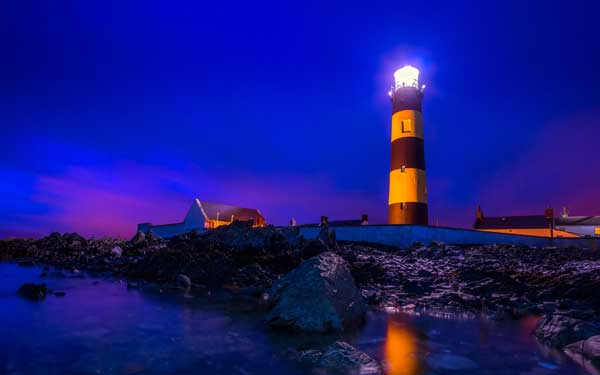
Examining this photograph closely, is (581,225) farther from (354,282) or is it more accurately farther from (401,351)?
(401,351)

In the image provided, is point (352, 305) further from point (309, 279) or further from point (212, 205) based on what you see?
point (212, 205)

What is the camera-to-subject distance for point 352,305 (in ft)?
17.4

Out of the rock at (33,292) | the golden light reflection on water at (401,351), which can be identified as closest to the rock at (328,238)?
the golden light reflection on water at (401,351)

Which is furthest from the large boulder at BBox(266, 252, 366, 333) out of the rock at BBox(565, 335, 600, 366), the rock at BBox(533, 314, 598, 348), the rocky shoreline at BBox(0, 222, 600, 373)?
the rock at BBox(565, 335, 600, 366)

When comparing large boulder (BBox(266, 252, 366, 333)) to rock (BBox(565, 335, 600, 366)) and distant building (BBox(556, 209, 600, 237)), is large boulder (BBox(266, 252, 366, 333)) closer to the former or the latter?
rock (BBox(565, 335, 600, 366))

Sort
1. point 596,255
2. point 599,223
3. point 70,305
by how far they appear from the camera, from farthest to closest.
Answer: point 599,223 → point 596,255 → point 70,305

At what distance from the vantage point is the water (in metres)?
3.39

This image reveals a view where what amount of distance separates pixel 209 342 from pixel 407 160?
2069cm

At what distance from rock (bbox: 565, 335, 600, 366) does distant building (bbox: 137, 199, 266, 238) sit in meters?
30.0

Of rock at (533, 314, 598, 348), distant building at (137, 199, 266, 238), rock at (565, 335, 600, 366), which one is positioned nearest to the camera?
rock at (565, 335, 600, 366)

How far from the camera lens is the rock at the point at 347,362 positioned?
3.26 meters

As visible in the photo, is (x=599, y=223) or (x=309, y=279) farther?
(x=599, y=223)

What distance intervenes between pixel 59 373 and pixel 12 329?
2179 mm

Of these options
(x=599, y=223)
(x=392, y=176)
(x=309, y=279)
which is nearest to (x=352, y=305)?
(x=309, y=279)
